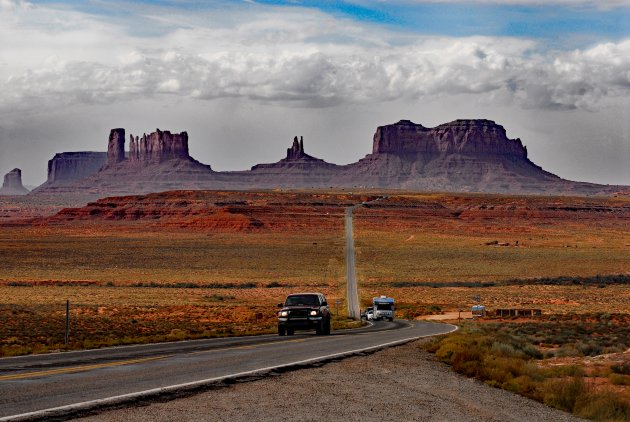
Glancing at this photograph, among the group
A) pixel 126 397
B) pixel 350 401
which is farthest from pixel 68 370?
pixel 350 401

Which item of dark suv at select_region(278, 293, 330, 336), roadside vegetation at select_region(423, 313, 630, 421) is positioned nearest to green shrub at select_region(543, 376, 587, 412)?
roadside vegetation at select_region(423, 313, 630, 421)

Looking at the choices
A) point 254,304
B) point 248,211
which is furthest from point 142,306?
point 248,211

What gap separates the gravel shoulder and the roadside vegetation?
545mm

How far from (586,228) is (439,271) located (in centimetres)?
8774

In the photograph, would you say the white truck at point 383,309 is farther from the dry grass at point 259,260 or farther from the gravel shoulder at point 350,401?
the gravel shoulder at point 350,401

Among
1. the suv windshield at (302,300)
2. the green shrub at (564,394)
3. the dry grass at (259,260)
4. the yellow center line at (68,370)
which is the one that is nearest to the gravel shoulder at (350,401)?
the green shrub at (564,394)

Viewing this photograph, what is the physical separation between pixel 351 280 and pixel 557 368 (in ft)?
218

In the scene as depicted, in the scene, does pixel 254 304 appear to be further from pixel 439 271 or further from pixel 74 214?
pixel 74 214

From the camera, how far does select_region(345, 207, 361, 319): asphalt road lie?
59891 millimetres

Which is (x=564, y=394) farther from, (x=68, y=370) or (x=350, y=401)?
(x=68, y=370)

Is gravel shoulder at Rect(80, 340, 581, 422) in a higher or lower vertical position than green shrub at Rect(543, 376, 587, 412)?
higher

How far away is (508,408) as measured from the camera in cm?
1385

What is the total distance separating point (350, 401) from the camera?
13617 mm

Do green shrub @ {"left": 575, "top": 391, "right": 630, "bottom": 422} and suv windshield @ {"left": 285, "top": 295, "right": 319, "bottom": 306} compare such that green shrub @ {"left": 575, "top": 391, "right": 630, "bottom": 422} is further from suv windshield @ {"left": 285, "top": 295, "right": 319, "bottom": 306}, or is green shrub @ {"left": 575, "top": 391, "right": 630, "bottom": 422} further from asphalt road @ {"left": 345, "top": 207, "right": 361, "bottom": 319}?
asphalt road @ {"left": 345, "top": 207, "right": 361, "bottom": 319}
